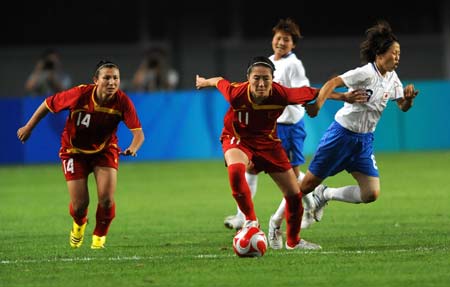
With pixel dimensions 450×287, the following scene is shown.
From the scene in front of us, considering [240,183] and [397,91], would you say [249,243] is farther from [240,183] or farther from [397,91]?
[397,91]

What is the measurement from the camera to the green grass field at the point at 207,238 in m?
9.25

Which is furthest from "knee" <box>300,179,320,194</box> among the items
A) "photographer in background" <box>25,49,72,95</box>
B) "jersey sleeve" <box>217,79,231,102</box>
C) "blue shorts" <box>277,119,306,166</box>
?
"photographer in background" <box>25,49,72,95</box>

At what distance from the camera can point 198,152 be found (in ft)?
83.6

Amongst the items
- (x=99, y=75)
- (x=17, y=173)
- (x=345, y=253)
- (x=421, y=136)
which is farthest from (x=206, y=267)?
(x=421, y=136)

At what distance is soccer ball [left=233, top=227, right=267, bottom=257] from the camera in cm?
1027

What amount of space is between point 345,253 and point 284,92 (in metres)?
1.68

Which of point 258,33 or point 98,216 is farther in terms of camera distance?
point 258,33

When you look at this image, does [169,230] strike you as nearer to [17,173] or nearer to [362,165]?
[362,165]

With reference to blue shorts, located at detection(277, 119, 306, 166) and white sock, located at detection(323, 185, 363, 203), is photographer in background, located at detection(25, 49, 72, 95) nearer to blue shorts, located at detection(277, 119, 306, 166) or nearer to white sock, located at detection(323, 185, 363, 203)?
blue shorts, located at detection(277, 119, 306, 166)

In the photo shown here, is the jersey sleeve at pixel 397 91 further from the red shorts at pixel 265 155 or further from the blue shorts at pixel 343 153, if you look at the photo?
the red shorts at pixel 265 155

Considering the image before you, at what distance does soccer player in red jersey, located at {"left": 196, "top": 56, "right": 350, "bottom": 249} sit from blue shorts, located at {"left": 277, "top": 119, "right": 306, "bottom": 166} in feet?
8.20

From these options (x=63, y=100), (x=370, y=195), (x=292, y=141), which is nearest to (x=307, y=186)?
(x=370, y=195)

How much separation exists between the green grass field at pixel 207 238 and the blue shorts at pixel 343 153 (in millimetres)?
785

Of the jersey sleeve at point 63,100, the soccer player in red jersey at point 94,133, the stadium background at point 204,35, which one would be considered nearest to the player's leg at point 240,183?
the soccer player in red jersey at point 94,133
